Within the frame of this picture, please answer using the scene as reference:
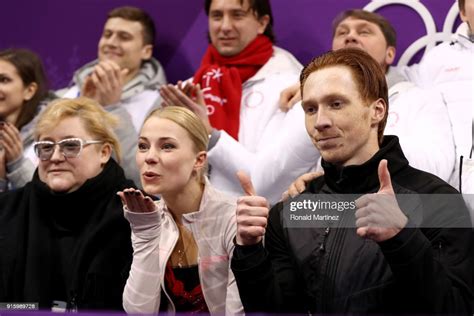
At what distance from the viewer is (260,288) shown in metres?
1.49

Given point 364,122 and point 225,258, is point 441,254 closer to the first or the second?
point 364,122

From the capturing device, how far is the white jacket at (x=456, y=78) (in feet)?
5.67

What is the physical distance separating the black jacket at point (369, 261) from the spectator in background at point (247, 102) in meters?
0.23

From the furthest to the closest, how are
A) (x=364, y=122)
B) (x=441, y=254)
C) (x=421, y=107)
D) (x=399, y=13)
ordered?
(x=399, y=13) → (x=421, y=107) → (x=364, y=122) → (x=441, y=254)

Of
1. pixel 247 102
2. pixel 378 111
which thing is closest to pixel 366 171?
pixel 378 111

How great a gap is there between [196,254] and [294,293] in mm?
238

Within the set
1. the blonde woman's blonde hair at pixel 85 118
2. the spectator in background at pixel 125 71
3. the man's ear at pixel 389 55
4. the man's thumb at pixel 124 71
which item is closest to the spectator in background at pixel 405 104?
the man's ear at pixel 389 55

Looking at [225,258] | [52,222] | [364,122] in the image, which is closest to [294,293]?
[225,258]

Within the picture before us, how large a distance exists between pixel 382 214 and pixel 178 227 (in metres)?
0.48

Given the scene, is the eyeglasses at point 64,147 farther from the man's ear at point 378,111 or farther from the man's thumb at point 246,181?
the man's ear at point 378,111

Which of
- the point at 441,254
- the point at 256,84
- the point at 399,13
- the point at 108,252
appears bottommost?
the point at 108,252

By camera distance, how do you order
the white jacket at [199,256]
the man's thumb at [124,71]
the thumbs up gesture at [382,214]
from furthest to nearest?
the man's thumb at [124,71], the white jacket at [199,256], the thumbs up gesture at [382,214]

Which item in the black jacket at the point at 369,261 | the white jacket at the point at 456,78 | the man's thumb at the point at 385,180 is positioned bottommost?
the black jacket at the point at 369,261

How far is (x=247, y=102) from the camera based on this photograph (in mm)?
2061
